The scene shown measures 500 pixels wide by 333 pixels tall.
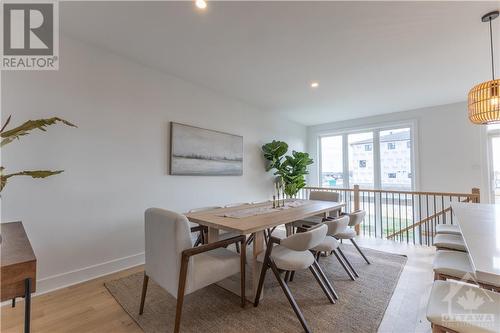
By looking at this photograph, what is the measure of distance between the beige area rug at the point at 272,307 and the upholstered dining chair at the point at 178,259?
0.24 metres

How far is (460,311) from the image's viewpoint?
1052 millimetres

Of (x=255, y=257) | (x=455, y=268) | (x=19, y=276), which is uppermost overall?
(x=19, y=276)

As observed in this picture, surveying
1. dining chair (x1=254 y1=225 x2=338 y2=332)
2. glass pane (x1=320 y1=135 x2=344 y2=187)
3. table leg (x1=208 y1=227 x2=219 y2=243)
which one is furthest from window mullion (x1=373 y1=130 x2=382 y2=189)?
table leg (x1=208 y1=227 x2=219 y2=243)

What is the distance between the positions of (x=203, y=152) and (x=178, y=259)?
2277mm

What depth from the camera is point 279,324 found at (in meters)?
1.74

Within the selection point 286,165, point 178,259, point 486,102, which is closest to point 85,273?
point 178,259

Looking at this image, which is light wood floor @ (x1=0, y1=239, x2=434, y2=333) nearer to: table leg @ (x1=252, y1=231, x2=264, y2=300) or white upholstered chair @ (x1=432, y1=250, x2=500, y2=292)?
white upholstered chair @ (x1=432, y1=250, x2=500, y2=292)

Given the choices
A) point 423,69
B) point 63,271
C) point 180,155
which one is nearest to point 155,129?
point 180,155

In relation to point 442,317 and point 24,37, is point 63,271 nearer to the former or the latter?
point 24,37

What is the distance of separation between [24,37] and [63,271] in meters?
2.36

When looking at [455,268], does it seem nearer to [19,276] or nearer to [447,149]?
[19,276]

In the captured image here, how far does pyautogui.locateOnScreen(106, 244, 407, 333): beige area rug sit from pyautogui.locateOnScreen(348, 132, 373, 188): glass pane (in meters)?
3.40

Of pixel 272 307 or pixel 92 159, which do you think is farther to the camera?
pixel 92 159

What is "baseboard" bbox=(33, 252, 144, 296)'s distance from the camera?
2.22 m
